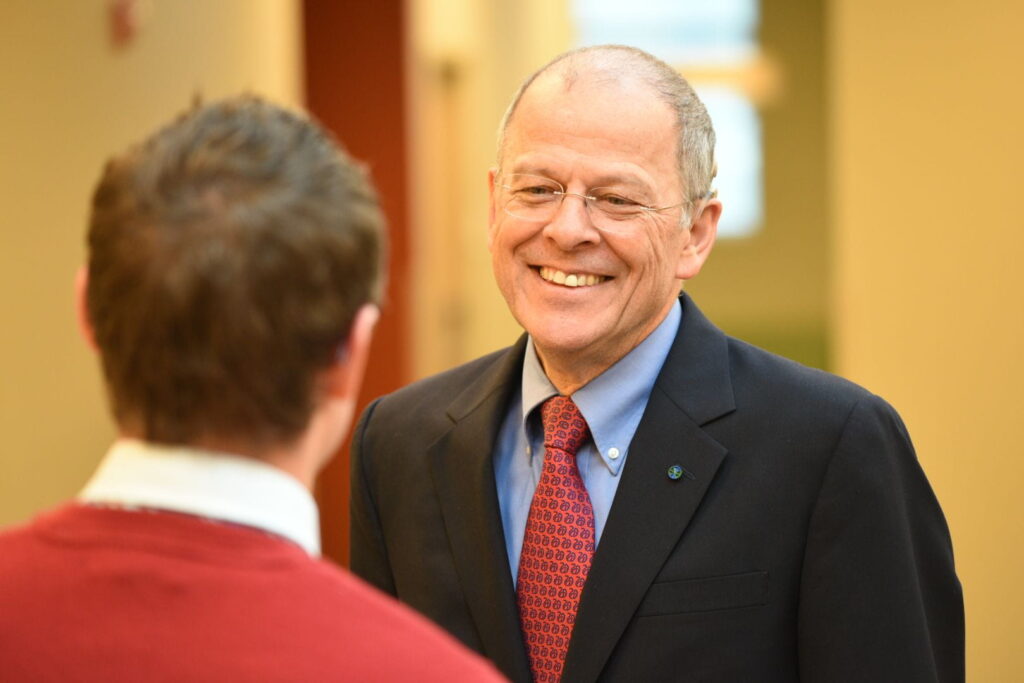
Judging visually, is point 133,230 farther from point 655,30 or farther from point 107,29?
point 655,30

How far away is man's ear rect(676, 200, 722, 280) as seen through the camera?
1874 millimetres

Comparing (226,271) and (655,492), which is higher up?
(226,271)

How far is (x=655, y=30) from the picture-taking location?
7.66 meters

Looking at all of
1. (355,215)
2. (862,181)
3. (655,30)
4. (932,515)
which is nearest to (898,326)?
(862,181)

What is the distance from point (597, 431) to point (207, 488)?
0.92 metres

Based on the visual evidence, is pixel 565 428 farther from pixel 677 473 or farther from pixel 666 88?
pixel 666 88

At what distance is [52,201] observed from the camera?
2900mm

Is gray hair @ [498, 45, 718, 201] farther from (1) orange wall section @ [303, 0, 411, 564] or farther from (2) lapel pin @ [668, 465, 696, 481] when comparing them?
(1) orange wall section @ [303, 0, 411, 564]

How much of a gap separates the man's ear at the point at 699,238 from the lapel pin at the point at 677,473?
0.95ft

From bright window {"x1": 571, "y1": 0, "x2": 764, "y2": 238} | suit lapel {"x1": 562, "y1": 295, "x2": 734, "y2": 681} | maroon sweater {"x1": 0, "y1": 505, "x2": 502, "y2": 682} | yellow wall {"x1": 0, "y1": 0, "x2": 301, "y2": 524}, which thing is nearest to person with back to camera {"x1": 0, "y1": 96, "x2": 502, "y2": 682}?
maroon sweater {"x1": 0, "y1": 505, "x2": 502, "y2": 682}

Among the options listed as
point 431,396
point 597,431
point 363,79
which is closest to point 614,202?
point 597,431

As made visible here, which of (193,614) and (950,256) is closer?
(193,614)

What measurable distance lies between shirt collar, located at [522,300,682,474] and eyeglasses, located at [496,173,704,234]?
0.55 feet

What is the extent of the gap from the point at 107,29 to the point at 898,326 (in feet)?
7.40
